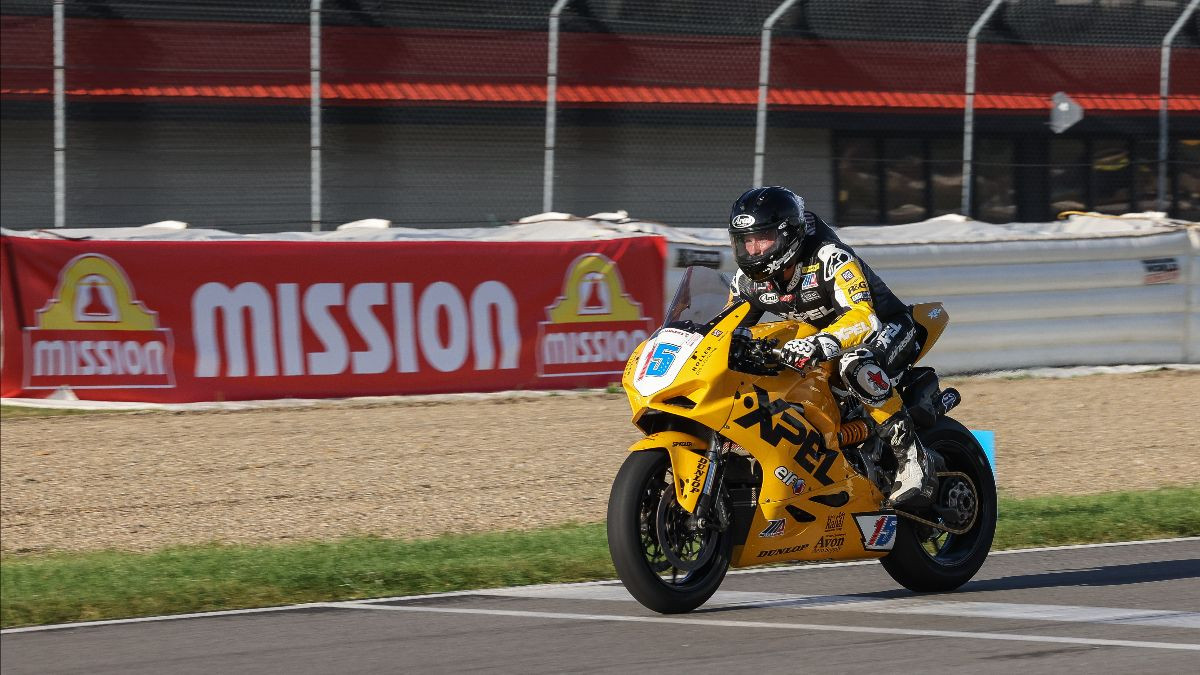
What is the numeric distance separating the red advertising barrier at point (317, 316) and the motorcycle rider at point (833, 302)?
23.9 ft

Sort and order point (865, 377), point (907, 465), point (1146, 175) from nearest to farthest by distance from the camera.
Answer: point (865, 377)
point (907, 465)
point (1146, 175)

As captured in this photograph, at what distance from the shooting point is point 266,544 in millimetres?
9336

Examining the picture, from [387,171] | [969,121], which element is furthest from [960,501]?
[969,121]

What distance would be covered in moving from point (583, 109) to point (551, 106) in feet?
6.68

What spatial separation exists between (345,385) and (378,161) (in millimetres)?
3716

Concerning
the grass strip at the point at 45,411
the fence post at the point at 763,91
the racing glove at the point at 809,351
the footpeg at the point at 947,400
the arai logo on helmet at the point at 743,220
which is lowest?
the grass strip at the point at 45,411

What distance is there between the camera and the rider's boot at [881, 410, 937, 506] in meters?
7.36

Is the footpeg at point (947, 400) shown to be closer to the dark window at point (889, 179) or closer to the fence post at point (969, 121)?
the fence post at point (969, 121)

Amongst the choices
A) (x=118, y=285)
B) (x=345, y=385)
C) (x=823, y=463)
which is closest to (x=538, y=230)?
(x=345, y=385)

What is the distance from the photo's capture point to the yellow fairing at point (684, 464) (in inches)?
261

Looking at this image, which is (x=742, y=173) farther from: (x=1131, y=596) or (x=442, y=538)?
(x=1131, y=596)

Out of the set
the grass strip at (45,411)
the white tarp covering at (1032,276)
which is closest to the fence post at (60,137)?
the grass strip at (45,411)

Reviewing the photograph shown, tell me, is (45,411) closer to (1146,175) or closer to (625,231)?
(625,231)

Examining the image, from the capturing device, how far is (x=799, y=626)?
6.76 meters
